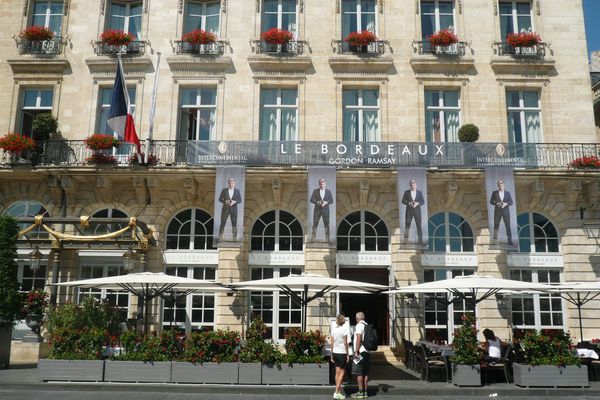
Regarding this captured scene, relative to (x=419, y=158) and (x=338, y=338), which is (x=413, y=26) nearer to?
(x=419, y=158)

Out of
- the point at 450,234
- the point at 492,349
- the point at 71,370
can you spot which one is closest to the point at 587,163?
the point at 450,234

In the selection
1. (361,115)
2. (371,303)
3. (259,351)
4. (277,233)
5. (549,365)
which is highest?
(361,115)

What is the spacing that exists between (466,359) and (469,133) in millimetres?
8019

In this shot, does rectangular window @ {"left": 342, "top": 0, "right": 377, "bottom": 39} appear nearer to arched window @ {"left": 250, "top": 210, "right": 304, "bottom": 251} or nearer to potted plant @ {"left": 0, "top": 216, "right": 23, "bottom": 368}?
arched window @ {"left": 250, "top": 210, "right": 304, "bottom": 251}

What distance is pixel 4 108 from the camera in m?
18.2

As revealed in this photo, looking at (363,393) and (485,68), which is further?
(485,68)

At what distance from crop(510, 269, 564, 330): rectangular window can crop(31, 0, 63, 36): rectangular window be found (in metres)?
17.2

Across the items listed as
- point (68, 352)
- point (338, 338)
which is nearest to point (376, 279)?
point (338, 338)

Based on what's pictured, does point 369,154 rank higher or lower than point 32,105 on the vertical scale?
lower

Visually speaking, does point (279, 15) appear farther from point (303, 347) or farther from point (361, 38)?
point (303, 347)

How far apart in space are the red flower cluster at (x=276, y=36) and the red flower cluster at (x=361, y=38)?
6.44ft

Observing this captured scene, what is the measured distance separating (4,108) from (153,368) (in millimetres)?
11617

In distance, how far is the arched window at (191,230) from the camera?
17.3 meters

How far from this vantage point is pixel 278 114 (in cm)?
1808
